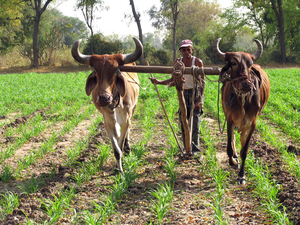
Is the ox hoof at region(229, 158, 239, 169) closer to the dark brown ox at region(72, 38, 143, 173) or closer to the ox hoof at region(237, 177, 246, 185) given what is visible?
the ox hoof at region(237, 177, 246, 185)

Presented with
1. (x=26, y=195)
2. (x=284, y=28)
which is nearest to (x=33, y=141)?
(x=26, y=195)

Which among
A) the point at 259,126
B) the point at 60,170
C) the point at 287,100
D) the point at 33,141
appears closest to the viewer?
the point at 60,170

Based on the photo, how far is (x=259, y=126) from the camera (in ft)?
23.7

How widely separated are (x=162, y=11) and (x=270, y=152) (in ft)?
134

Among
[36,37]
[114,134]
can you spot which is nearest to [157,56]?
[36,37]

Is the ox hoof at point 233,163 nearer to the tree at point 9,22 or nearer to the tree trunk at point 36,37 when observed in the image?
the tree trunk at point 36,37

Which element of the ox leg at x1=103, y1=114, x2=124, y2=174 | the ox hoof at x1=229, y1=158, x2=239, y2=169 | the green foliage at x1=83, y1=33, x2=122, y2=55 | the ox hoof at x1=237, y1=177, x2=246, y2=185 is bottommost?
the ox hoof at x1=237, y1=177, x2=246, y2=185

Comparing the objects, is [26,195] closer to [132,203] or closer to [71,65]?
[132,203]

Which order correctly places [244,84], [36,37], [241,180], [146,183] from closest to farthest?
1. [244,84]
2. [241,180]
3. [146,183]
4. [36,37]

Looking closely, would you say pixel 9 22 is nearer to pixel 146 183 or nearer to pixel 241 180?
pixel 146 183

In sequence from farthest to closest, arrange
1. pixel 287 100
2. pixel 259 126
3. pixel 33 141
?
pixel 287 100, pixel 259 126, pixel 33 141

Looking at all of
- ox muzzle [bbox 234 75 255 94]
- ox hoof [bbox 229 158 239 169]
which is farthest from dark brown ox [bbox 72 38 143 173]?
ox hoof [bbox 229 158 239 169]

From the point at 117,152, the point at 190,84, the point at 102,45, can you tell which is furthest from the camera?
the point at 102,45

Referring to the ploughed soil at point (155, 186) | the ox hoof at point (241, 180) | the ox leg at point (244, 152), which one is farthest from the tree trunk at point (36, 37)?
the ox hoof at point (241, 180)
